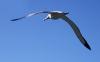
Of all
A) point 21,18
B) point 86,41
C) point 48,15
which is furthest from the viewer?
point 86,41

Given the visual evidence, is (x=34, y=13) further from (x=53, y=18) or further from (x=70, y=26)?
(x=70, y=26)

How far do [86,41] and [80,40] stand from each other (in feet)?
1.56

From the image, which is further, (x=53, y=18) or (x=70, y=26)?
(x=70, y=26)

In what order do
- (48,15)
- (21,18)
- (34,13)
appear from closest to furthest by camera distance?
1. (21,18)
2. (34,13)
3. (48,15)

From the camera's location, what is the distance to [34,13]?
816 inches

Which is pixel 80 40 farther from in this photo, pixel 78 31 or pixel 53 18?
pixel 53 18

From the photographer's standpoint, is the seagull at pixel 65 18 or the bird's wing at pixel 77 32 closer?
the seagull at pixel 65 18

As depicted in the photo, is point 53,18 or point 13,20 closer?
point 13,20

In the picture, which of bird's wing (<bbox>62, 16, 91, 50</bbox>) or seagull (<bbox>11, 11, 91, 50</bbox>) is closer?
seagull (<bbox>11, 11, 91, 50</bbox>)

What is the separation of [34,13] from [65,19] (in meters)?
3.86

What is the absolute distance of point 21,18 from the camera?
19.4 m

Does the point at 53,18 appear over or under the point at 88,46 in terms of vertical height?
over

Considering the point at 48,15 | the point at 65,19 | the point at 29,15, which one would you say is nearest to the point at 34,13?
the point at 29,15

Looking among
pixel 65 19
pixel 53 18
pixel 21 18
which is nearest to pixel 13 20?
pixel 21 18
